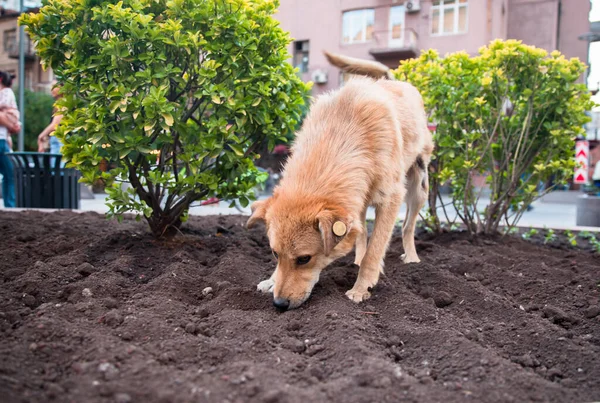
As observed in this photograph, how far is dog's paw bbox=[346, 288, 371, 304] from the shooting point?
3572 millimetres

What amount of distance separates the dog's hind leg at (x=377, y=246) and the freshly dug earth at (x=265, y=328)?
138mm

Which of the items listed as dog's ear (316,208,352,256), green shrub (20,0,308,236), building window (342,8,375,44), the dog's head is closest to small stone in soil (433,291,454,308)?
the dog's head

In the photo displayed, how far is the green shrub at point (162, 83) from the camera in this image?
3906 millimetres

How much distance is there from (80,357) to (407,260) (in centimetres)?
343

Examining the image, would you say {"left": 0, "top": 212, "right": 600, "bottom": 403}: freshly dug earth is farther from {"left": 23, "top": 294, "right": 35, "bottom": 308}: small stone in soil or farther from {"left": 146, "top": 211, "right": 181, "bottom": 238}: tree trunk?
{"left": 146, "top": 211, "right": 181, "bottom": 238}: tree trunk

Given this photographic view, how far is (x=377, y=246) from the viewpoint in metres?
3.97

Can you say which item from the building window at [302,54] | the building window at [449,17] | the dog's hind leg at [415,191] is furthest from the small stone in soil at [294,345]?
the building window at [302,54]

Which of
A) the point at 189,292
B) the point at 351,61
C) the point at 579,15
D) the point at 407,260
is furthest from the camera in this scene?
the point at 579,15

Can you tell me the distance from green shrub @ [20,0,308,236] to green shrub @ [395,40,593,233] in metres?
2.25

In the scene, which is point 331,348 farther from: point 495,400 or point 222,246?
point 222,246

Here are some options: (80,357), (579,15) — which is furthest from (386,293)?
(579,15)

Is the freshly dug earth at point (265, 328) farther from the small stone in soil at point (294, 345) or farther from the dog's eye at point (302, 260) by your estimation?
the dog's eye at point (302, 260)

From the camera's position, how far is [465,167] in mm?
5742

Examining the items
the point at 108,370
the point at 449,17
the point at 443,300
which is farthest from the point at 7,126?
the point at 449,17
